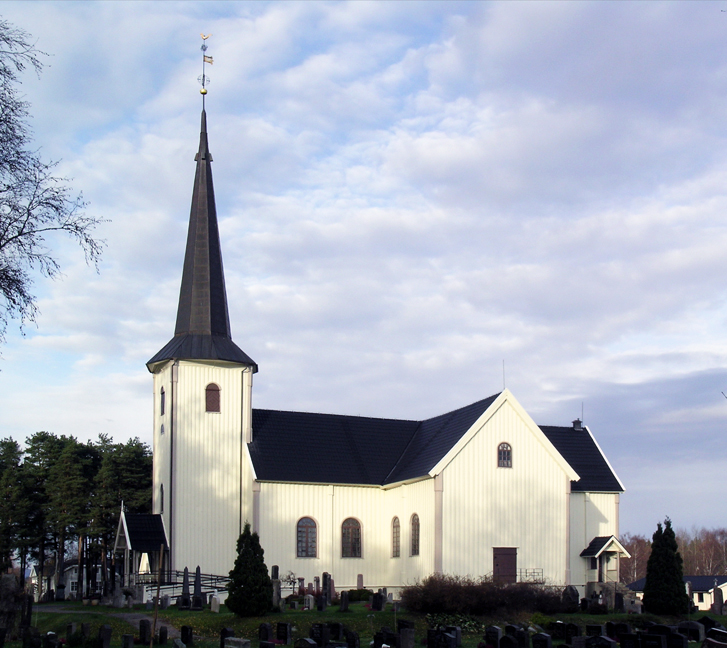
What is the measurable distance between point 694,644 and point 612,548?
43.1 feet

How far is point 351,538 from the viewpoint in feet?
122

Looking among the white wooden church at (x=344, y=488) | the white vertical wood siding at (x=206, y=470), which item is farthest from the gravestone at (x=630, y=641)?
the white vertical wood siding at (x=206, y=470)

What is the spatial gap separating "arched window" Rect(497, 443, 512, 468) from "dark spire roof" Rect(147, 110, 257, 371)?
11016mm

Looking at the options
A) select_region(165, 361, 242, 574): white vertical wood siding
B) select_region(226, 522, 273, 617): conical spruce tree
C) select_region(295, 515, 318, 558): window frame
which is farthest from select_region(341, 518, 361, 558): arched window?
select_region(226, 522, 273, 617): conical spruce tree

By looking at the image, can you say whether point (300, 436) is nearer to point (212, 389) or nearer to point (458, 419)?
point (212, 389)

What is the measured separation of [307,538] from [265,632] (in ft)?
41.4

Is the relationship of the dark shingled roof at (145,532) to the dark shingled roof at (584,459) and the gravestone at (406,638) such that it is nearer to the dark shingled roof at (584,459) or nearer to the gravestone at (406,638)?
the gravestone at (406,638)

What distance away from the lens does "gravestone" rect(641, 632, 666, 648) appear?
833 inches

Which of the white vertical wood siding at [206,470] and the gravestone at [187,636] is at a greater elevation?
the white vertical wood siding at [206,470]

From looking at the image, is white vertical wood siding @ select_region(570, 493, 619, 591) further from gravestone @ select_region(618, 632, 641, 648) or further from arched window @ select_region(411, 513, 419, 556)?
gravestone @ select_region(618, 632, 641, 648)

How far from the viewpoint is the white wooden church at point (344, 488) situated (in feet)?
115

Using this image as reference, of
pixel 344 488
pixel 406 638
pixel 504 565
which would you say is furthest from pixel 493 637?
pixel 344 488

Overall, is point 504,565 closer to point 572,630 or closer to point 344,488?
point 344,488

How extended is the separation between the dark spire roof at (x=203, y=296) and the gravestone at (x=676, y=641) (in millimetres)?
21106
